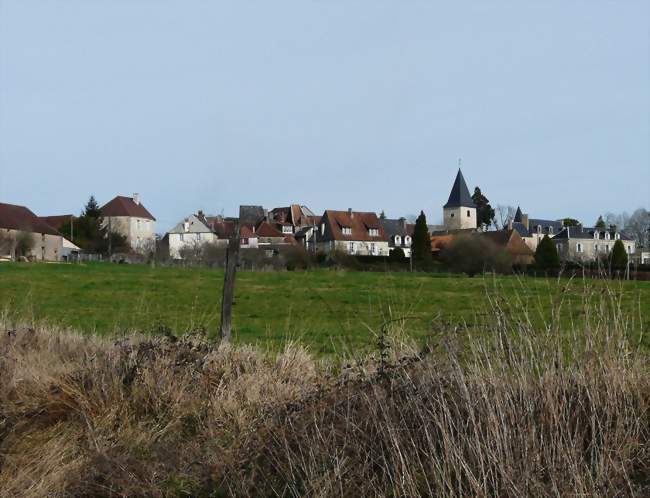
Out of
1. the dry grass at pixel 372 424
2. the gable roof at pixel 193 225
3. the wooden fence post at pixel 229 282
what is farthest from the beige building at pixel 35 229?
the dry grass at pixel 372 424

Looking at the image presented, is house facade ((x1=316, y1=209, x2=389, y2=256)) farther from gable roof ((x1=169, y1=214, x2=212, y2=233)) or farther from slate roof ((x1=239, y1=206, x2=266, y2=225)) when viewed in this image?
gable roof ((x1=169, y1=214, x2=212, y2=233))

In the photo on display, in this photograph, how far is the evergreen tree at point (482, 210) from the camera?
359ft

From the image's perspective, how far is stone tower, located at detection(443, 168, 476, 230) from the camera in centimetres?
10362

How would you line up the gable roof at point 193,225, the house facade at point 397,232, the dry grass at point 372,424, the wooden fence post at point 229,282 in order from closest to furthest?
1. the dry grass at point 372,424
2. the wooden fence post at point 229,282
3. the gable roof at point 193,225
4. the house facade at point 397,232

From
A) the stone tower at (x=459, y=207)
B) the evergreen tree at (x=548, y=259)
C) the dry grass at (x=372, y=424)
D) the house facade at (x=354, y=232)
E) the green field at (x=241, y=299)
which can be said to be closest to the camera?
the dry grass at (x=372, y=424)

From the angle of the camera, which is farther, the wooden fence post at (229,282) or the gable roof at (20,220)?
the gable roof at (20,220)

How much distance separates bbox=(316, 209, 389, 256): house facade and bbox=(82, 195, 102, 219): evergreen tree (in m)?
24.8

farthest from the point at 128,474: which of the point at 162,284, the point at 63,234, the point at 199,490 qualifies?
the point at 63,234

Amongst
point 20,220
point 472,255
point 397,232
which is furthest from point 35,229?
point 397,232

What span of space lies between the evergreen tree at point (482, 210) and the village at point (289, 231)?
0.70 feet

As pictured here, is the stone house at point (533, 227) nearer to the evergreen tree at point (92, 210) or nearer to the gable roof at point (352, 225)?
the gable roof at point (352, 225)

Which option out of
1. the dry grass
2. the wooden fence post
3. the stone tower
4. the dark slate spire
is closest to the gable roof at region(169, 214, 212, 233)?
the stone tower

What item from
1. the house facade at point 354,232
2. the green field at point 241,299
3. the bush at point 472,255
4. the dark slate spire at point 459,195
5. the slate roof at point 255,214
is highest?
the dark slate spire at point 459,195

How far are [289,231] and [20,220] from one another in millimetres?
38638
